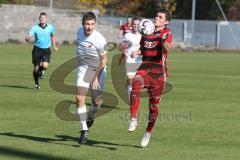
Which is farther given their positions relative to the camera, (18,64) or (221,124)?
(18,64)

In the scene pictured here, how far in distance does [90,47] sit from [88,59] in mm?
294

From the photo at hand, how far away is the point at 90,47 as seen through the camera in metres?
13.4

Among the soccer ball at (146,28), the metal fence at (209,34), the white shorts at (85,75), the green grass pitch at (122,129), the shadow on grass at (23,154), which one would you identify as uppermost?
the soccer ball at (146,28)

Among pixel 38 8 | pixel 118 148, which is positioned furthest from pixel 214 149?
pixel 38 8

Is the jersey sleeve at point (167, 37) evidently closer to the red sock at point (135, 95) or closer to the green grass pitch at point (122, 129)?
the red sock at point (135, 95)

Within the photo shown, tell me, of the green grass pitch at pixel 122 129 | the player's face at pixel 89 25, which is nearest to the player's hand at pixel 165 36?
the player's face at pixel 89 25

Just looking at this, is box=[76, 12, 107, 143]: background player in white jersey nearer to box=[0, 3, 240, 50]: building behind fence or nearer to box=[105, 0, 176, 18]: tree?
box=[0, 3, 240, 50]: building behind fence

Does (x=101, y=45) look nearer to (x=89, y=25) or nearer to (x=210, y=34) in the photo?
(x=89, y=25)

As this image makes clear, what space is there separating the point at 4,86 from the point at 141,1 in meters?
59.9

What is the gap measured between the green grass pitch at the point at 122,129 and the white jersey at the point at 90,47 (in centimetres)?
142

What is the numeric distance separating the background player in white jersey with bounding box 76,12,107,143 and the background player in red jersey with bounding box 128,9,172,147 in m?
0.77

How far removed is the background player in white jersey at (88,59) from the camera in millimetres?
13002

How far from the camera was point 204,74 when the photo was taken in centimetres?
3300

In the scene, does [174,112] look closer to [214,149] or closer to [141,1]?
[214,149]
